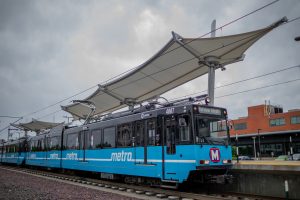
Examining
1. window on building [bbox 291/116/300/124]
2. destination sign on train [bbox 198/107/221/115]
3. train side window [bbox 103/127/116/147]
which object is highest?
window on building [bbox 291/116/300/124]

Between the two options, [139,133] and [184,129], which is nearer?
[184,129]

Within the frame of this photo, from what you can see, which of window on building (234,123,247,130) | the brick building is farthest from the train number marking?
window on building (234,123,247,130)

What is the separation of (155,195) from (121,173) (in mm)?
3777

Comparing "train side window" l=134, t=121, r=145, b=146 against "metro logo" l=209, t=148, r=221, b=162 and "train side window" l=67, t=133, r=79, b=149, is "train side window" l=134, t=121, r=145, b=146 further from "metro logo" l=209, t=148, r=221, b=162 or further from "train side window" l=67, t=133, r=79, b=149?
"train side window" l=67, t=133, r=79, b=149

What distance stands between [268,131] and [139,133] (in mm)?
58377

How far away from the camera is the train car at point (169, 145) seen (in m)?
12.2

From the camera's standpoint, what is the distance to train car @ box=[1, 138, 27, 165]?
113 feet

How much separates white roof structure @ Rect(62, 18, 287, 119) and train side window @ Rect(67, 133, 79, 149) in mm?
5818

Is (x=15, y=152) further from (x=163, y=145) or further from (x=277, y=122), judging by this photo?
(x=277, y=122)

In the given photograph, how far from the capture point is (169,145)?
42.4ft

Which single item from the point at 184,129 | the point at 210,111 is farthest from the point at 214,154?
the point at 210,111

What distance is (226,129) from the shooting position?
44.1 ft

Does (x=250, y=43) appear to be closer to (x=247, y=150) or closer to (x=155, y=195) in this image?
(x=155, y=195)

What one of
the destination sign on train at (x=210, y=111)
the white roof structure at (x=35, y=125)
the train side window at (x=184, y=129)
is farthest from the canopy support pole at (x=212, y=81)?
the white roof structure at (x=35, y=125)
